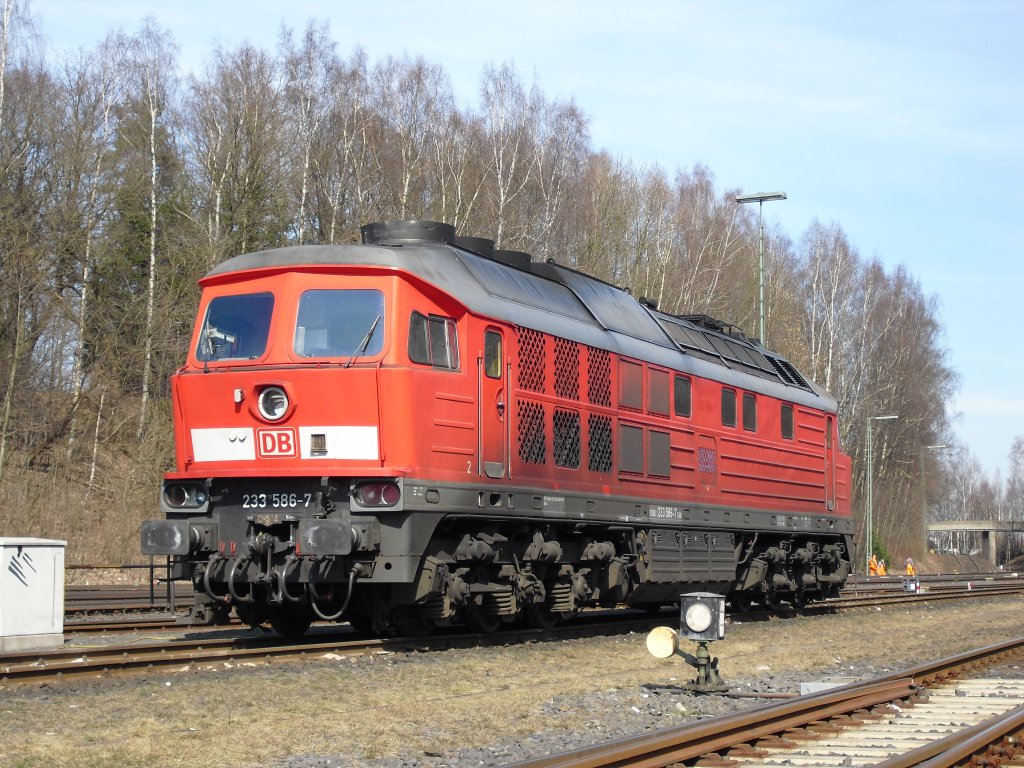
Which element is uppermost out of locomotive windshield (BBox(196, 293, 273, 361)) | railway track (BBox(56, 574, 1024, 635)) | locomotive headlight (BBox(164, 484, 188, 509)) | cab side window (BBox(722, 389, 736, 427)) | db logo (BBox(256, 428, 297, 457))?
locomotive windshield (BBox(196, 293, 273, 361))

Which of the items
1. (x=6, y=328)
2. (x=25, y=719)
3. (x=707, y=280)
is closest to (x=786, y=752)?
(x=25, y=719)

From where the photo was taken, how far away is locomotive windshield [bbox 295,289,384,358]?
40.3ft

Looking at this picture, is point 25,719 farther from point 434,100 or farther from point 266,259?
point 434,100

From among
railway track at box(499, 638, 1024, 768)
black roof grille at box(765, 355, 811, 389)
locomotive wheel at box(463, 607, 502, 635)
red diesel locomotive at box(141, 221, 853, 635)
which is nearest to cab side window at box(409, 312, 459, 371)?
red diesel locomotive at box(141, 221, 853, 635)

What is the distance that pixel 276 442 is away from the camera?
12.2 m

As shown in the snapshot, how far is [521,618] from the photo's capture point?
15.4 meters

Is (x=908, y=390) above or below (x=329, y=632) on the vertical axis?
above

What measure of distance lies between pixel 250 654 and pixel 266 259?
4011 mm

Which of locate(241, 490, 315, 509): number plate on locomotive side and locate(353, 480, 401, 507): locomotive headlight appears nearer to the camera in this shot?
locate(353, 480, 401, 507): locomotive headlight

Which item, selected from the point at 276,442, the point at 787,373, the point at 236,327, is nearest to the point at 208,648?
the point at 276,442

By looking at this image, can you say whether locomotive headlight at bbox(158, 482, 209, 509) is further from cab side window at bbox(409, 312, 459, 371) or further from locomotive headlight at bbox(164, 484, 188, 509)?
cab side window at bbox(409, 312, 459, 371)

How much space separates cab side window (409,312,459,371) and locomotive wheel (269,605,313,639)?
3.31 metres

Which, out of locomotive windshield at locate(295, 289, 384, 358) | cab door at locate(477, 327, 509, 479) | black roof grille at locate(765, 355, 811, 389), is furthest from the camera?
black roof grille at locate(765, 355, 811, 389)

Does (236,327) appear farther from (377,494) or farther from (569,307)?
(569,307)
